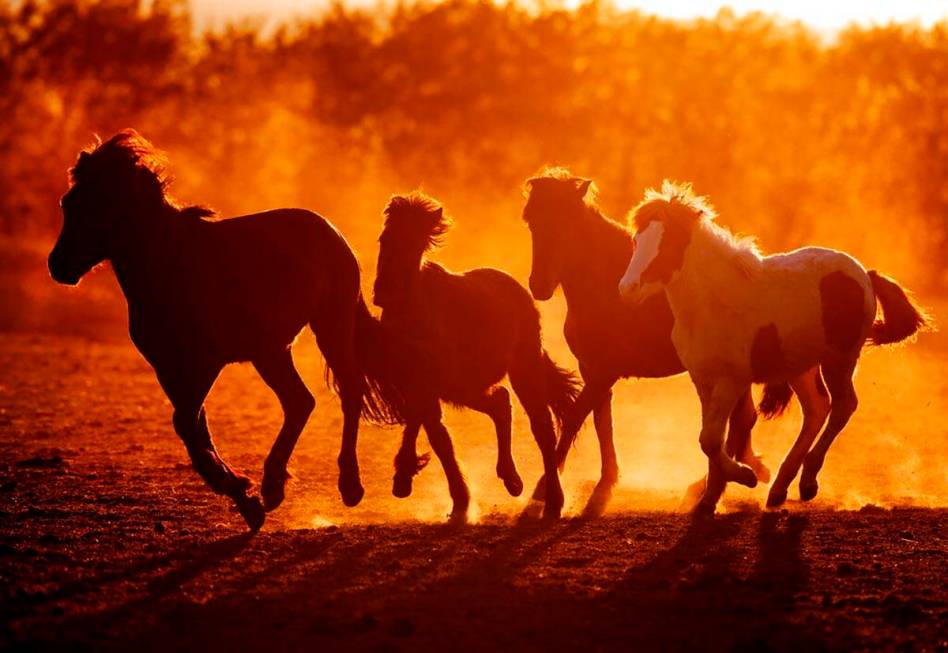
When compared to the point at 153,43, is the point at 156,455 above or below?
below

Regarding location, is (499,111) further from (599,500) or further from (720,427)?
(720,427)

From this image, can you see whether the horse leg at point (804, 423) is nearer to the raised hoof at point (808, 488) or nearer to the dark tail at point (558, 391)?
the raised hoof at point (808, 488)

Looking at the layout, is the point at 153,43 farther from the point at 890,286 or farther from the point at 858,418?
the point at 890,286

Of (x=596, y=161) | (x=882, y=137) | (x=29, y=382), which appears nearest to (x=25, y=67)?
(x=596, y=161)

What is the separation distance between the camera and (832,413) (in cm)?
1022

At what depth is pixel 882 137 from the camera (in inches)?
2116

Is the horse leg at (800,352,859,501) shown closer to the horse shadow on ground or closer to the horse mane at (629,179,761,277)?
the horse shadow on ground

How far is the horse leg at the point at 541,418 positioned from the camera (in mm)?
10289

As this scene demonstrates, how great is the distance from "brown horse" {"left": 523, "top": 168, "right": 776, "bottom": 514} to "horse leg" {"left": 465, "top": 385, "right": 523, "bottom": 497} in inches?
11.0

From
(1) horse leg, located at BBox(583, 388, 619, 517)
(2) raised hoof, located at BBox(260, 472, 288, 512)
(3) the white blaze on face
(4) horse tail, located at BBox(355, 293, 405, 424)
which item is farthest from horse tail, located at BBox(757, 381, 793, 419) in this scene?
(2) raised hoof, located at BBox(260, 472, 288, 512)

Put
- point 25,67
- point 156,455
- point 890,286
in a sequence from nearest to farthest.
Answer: point 890,286 → point 156,455 → point 25,67

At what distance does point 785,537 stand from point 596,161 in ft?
172

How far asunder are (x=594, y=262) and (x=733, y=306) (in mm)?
1496

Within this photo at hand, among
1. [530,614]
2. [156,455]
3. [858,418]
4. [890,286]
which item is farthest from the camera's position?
[858,418]
